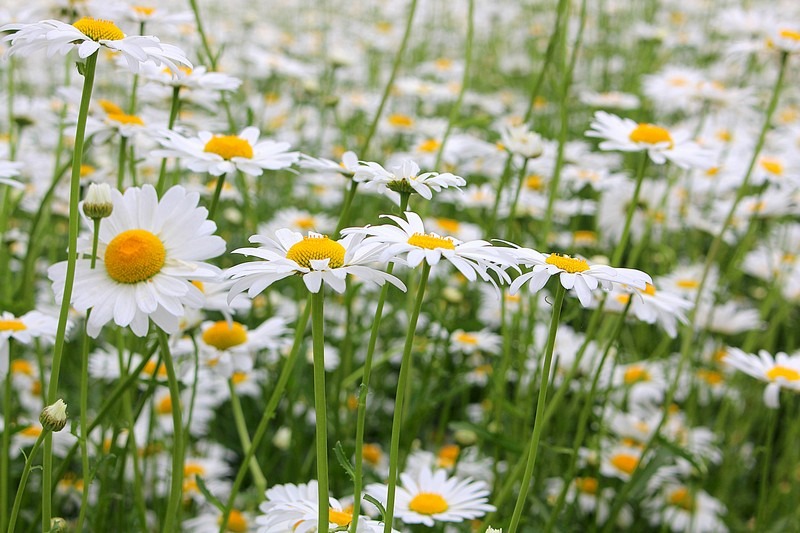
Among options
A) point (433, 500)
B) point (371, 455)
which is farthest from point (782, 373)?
point (371, 455)

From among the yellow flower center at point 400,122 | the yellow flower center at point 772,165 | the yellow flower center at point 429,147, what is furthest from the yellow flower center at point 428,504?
the yellow flower center at point 400,122

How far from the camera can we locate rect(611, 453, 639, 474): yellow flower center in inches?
77.5

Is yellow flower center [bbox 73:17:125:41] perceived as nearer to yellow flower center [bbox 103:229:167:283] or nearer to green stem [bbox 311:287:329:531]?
yellow flower center [bbox 103:229:167:283]

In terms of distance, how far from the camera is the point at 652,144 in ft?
5.09

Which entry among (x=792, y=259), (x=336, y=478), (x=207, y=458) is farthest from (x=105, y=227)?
(x=792, y=259)

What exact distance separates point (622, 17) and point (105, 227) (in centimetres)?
436

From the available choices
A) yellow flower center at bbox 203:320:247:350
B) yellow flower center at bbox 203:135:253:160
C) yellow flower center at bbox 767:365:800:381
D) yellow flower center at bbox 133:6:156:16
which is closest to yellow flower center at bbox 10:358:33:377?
yellow flower center at bbox 203:320:247:350

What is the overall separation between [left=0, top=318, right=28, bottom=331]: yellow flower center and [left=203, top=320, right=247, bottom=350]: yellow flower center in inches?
12.2

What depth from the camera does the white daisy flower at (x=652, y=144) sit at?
153 centimetres

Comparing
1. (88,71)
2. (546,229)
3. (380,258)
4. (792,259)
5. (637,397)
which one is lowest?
(637,397)

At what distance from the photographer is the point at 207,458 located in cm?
205

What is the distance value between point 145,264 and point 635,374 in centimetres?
154

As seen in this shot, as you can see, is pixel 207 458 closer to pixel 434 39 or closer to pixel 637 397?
pixel 637 397

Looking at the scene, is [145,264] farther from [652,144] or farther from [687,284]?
[687,284]
